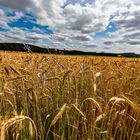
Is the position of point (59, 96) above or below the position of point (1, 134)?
below

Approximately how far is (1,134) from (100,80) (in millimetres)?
Answer: 2886

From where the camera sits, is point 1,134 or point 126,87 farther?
point 126,87

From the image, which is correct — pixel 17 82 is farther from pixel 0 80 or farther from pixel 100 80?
pixel 100 80

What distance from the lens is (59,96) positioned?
3.03m

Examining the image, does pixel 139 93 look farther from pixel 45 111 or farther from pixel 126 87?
pixel 45 111

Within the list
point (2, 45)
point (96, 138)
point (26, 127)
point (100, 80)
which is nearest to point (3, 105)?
point (26, 127)

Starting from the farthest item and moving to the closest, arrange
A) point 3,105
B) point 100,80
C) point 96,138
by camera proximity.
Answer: point 100,80, point 3,105, point 96,138

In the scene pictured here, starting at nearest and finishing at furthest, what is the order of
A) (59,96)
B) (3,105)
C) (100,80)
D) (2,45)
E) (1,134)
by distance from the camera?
(1,134) → (3,105) → (59,96) → (100,80) → (2,45)

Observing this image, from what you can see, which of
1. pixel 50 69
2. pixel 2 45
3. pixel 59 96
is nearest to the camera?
pixel 59 96

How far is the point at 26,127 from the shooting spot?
224 cm

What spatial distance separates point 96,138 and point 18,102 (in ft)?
4.23

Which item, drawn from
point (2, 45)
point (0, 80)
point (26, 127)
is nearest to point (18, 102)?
point (0, 80)

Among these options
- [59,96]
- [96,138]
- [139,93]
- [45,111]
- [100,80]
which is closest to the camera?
[96,138]

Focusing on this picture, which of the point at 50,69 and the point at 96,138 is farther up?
the point at 50,69
